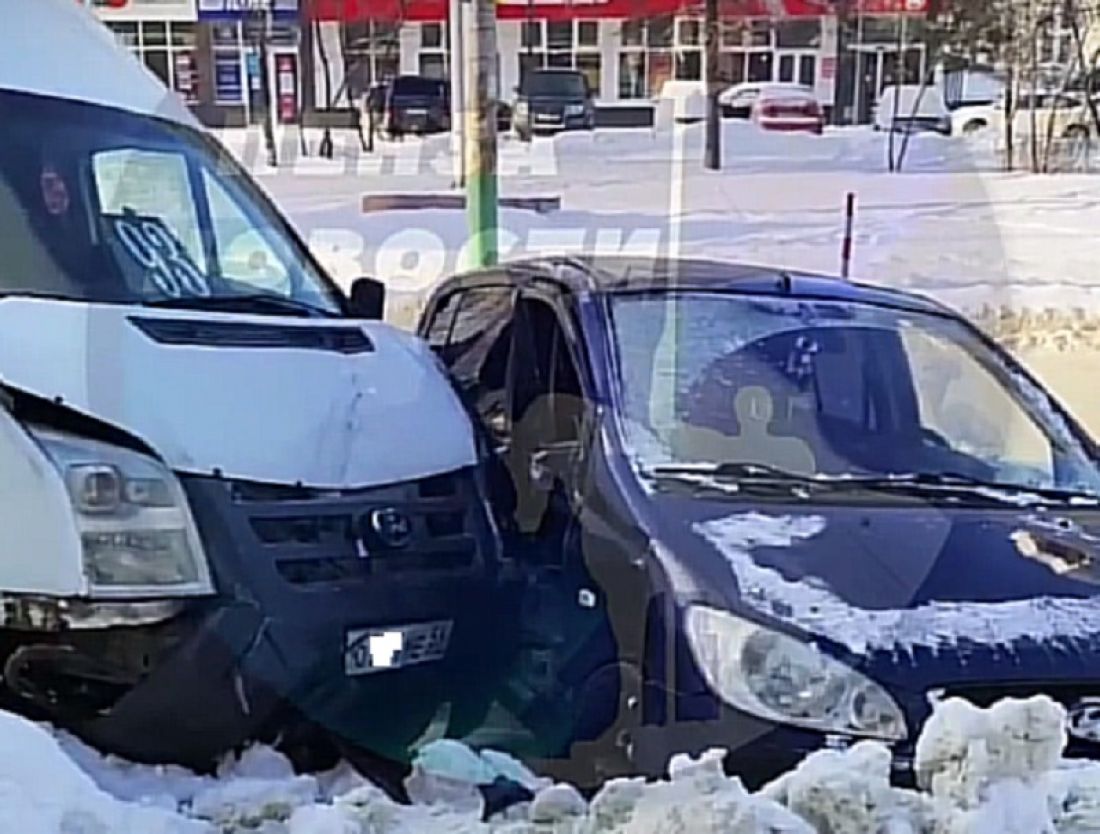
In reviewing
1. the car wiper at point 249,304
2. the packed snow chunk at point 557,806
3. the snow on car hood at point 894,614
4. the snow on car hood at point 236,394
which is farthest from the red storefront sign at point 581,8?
the packed snow chunk at point 557,806

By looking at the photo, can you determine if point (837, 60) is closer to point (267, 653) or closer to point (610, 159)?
point (610, 159)

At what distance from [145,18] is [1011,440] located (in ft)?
9.23

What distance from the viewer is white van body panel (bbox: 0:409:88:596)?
274 cm

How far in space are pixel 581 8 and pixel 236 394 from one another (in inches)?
100

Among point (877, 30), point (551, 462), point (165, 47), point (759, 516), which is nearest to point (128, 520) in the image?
point (551, 462)

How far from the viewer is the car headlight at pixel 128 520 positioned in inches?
110

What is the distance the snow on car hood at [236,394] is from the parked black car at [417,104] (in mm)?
2050

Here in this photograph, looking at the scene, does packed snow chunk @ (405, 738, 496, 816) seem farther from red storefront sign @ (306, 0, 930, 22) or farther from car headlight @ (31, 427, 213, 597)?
red storefront sign @ (306, 0, 930, 22)

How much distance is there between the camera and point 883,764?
8.18ft

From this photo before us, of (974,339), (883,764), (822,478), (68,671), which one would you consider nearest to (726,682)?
(883,764)

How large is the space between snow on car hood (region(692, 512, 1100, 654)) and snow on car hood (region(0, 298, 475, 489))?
0.81 metres

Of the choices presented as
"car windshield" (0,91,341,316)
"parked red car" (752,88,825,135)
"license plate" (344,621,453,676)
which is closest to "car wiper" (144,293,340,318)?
"car windshield" (0,91,341,316)

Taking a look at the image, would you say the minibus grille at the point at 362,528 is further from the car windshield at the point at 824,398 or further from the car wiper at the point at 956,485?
the car wiper at the point at 956,485

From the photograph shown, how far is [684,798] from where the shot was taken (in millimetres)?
2455
